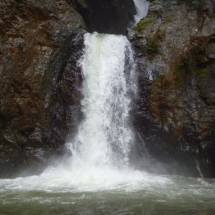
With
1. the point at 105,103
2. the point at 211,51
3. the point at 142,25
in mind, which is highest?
the point at 142,25

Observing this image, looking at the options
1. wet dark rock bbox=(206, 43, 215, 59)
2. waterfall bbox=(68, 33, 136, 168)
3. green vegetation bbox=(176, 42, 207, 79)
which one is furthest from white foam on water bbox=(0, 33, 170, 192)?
wet dark rock bbox=(206, 43, 215, 59)

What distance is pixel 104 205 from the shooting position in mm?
7125

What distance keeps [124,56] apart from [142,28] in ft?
5.55

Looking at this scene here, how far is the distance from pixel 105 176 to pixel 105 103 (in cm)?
348

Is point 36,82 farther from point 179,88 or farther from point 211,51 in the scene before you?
point 211,51

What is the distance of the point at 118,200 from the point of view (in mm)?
7570

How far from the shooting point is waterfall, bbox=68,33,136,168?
Answer: 1184 centimetres

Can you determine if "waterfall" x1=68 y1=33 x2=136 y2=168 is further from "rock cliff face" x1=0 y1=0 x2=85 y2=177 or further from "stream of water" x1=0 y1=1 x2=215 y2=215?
"rock cliff face" x1=0 y1=0 x2=85 y2=177

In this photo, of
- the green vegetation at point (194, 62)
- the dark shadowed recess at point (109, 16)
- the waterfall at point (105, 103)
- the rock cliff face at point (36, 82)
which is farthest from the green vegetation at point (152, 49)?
the dark shadowed recess at point (109, 16)

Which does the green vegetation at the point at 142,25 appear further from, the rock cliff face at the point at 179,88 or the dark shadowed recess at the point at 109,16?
the dark shadowed recess at the point at 109,16

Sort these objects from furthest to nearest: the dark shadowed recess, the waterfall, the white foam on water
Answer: the dark shadowed recess → the waterfall → the white foam on water

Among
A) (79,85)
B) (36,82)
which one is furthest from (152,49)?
(36,82)

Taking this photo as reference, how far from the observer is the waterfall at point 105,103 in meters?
11.8

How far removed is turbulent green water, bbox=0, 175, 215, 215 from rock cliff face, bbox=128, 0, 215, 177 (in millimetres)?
2089
